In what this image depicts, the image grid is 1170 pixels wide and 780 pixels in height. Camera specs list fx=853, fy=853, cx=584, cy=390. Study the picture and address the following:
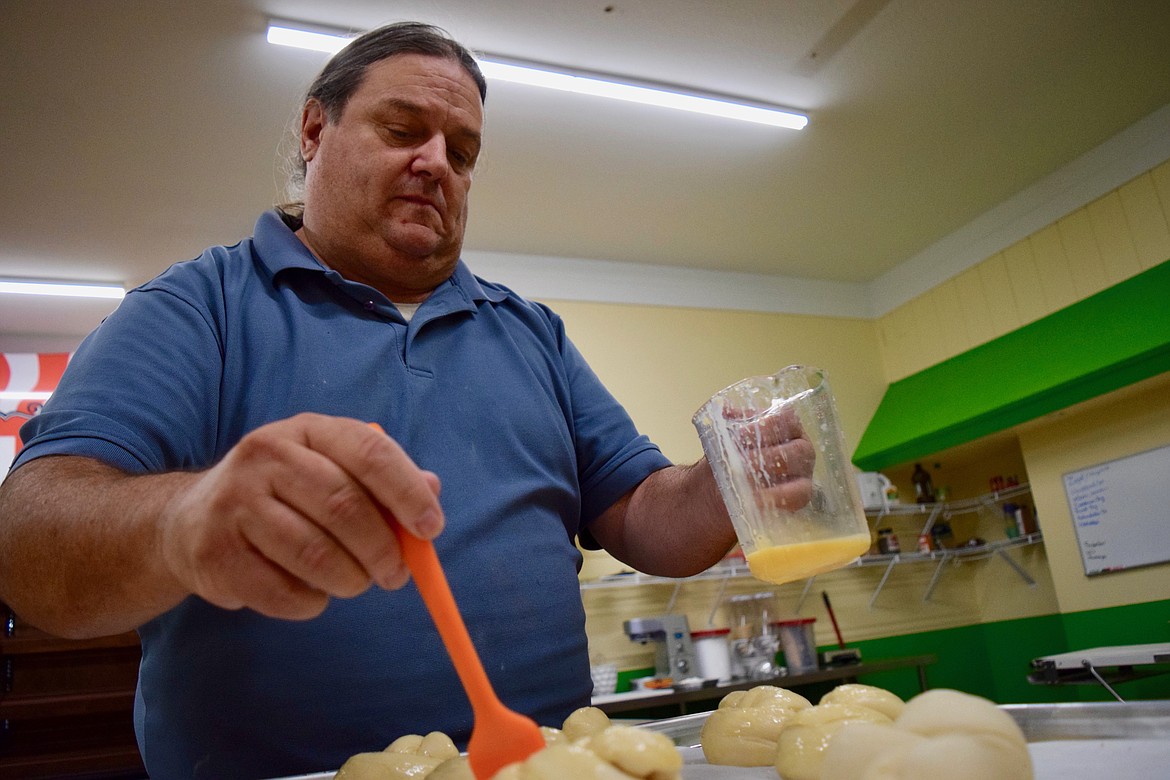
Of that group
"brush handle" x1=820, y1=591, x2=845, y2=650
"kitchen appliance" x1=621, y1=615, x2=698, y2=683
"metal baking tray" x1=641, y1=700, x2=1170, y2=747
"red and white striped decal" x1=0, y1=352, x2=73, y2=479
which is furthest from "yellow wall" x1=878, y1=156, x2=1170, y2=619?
"red and white striped decal" x1=0, y1=352, x2=73, y2=479

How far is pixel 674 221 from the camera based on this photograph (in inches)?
186

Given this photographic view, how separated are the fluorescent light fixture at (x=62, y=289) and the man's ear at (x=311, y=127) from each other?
348 cm

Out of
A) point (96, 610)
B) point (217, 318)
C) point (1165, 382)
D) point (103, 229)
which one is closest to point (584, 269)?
point (103, 229)

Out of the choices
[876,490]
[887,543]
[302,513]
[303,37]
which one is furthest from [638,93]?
[302,513]

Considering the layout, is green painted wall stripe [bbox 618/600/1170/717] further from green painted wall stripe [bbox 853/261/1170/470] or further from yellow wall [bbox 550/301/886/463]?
yellow wall [bbox 550/301/886/463]

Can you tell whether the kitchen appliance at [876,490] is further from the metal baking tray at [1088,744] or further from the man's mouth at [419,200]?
the metal baking tray at [1088,744]

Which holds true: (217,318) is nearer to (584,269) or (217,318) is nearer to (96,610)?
(96,610)

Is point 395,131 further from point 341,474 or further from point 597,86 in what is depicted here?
point 597,86

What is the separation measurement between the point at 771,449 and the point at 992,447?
4748mm

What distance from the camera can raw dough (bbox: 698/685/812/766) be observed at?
737mm

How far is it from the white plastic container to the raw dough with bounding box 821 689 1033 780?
375cm

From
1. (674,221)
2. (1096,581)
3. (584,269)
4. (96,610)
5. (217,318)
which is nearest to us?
(96,610)

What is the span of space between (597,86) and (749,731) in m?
3.12

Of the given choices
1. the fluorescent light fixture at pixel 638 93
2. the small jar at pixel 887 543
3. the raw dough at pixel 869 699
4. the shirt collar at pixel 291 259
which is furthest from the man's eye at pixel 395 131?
the small jar at pixel 887 543
